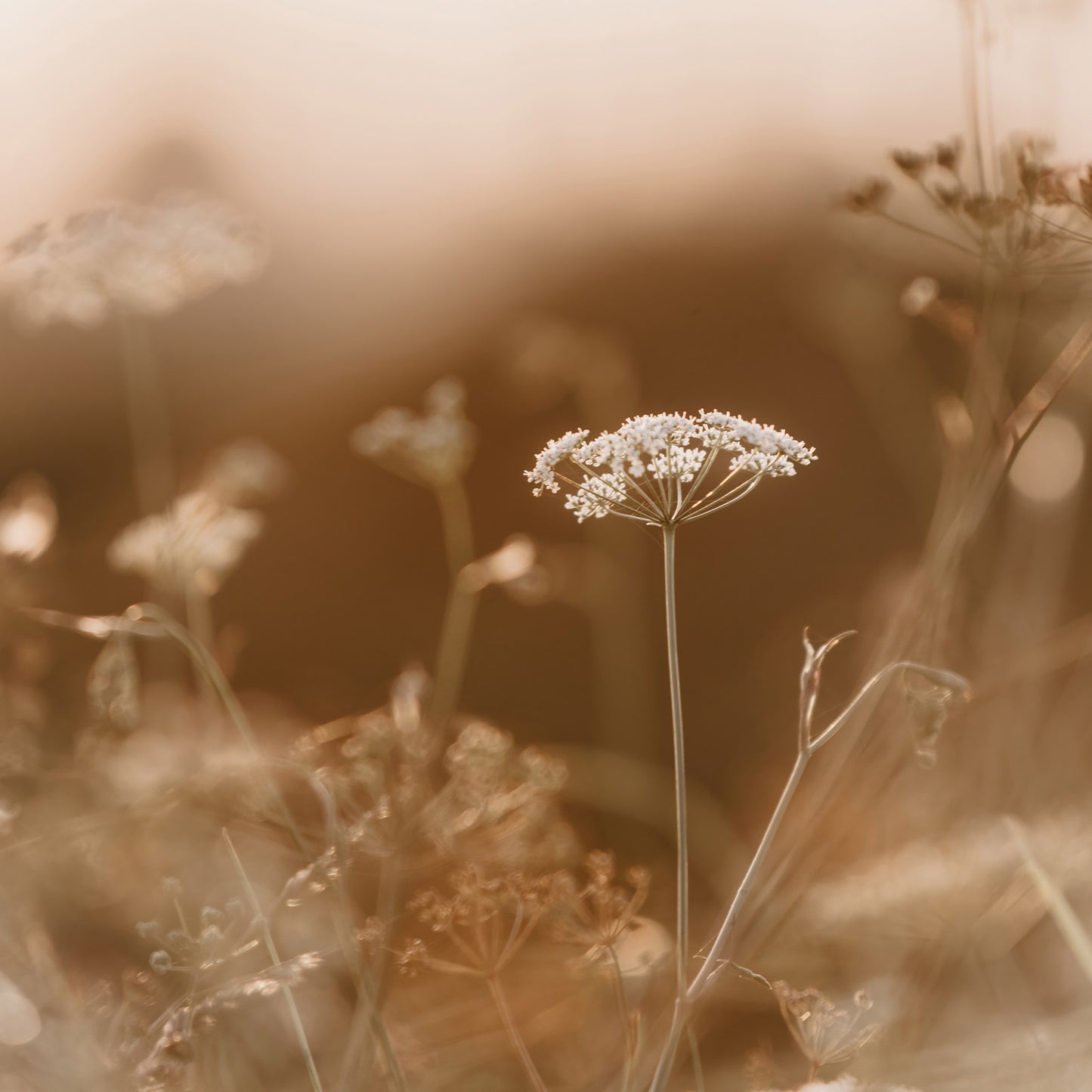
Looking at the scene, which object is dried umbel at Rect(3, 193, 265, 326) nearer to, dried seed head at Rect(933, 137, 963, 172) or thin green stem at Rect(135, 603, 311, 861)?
thin green stem at Rect(135, 603, 311, 861)

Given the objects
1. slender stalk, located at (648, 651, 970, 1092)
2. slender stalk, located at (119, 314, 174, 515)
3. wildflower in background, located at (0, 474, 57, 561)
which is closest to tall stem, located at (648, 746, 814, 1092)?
slender stalk, located at (648, 651, 970, 1092)

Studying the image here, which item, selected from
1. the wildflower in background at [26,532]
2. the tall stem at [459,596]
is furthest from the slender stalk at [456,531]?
the wildflower in background at [26,532]

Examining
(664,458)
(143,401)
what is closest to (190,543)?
Answer: (664,458)

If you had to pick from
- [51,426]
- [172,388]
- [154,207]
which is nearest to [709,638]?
[154,207]

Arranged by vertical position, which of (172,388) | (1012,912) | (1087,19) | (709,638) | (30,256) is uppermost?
(1087,19)

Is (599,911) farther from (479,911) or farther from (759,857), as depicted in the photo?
(759,857)

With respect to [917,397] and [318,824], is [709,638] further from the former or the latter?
[318,824]
